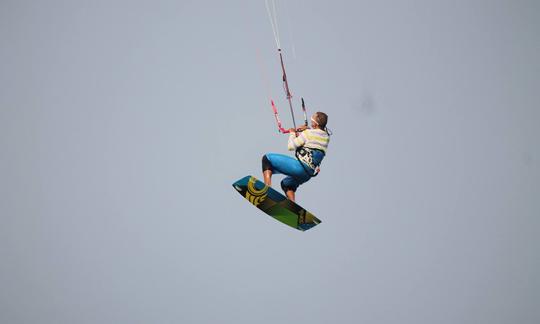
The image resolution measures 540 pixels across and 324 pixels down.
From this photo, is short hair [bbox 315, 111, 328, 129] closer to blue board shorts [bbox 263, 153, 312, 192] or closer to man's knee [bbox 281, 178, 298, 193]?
blue board shorts [bbox 263, 153, 312, 192]

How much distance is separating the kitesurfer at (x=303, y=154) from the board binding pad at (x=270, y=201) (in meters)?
0.38

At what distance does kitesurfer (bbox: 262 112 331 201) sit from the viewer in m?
14.1

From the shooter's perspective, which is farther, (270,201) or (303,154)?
(270,201)

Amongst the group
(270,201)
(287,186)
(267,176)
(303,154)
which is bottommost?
(270,201)

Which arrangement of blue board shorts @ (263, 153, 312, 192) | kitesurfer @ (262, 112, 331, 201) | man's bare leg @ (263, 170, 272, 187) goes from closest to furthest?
1. kitesurfer @ (262, 112, 331, 201)
2. blue board shorts @ (263, 153, 312, 192)
3. man's bare leg @ (263, 170, 272, 187)

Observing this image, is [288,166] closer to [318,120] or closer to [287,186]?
[287,186]

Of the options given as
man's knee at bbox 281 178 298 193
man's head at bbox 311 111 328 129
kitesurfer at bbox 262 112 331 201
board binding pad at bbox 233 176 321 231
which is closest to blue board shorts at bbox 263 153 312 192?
kitesurfer at bbox 262 112 331 201

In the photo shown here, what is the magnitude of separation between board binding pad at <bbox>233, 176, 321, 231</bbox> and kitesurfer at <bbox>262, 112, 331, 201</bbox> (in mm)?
377

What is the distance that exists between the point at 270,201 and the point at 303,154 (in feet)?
4.48

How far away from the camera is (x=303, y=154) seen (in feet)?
46.5

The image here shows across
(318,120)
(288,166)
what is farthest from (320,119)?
(288,166)

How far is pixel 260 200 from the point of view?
15.0 meters

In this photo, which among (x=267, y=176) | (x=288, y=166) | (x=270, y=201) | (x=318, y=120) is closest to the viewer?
(x=318, y=120)

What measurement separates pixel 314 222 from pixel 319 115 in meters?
2.47
